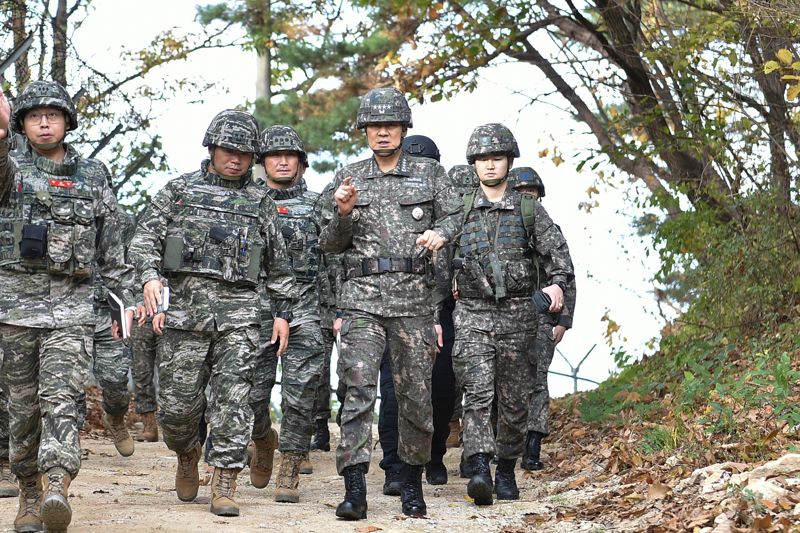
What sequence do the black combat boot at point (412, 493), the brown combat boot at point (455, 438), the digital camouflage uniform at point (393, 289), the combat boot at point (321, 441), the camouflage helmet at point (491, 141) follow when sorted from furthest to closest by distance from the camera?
the combat boot at point (321, 441) → the brown combat boot at point (455, 438) → the camouflage helmet at point (491, 141) → the black combat boot at point (412, 493) → the digital camouflage uniform at point (393, 289)

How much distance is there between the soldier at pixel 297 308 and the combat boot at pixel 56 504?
7.10 ft

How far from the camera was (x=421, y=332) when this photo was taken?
7945 millimetres

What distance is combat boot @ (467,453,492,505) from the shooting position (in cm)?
837

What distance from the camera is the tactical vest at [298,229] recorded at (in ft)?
32.5

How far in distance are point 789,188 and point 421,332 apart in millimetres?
5682

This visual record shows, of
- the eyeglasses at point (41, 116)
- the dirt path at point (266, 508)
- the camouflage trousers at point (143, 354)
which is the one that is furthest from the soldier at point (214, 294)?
the camouflage trousers at point (143, 354)

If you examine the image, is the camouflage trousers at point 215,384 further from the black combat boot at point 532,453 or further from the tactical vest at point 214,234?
the black combat boot at point 532,453

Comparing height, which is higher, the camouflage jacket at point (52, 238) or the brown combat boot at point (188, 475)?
the camouflage jacket at point (52, 238)

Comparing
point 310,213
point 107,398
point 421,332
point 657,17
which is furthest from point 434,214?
point 657,17

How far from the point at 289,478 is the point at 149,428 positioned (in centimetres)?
502

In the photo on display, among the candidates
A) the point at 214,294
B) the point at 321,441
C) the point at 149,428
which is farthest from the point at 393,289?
the point at 149,428

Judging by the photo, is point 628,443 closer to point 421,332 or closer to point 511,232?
point 511,232

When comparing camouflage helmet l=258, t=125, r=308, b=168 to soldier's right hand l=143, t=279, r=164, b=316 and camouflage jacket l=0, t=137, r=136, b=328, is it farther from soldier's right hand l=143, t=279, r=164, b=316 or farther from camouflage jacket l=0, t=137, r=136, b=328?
soldier's right hand l=143, t=279, r=164, b=316

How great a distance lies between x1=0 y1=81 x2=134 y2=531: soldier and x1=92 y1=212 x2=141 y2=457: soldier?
14.1 ft
